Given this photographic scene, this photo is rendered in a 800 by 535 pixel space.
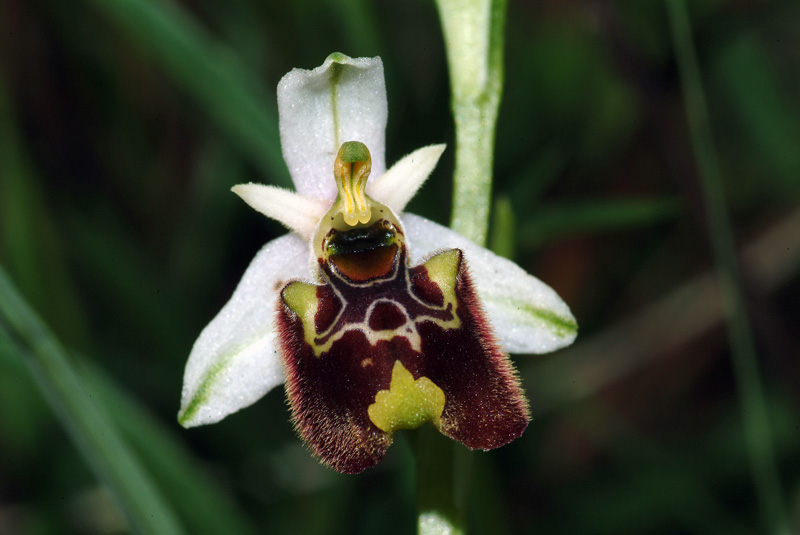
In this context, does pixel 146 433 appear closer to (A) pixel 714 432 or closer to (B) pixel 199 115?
(B) pixel 199 115

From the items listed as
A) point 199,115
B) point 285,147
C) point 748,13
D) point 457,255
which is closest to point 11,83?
point 199,115

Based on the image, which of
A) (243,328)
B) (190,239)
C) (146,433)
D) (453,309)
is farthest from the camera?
(190,239)

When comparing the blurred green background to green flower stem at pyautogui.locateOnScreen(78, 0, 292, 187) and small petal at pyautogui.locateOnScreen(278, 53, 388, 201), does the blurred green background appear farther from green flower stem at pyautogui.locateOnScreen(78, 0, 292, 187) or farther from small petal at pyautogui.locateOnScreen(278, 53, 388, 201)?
small petal at pyautogui.locateOnScreen(278, 53, 388, 201)

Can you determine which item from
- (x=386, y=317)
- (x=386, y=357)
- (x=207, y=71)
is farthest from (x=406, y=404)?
(x=207, y=71)

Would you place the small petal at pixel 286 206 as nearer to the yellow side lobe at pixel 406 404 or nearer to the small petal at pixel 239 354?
the small petal at pixel 239 354

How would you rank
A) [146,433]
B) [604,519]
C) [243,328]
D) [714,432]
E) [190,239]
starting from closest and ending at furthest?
[243,328] → [146,433] → [604,519] → [714,432] → [190,239]

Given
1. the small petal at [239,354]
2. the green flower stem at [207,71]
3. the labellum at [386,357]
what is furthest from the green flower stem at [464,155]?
the green flower stem at [207,71]

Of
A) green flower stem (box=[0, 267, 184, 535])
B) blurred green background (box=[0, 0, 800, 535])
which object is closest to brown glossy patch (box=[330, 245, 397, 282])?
green flower stem (box=[0, 267, 184, 535])
